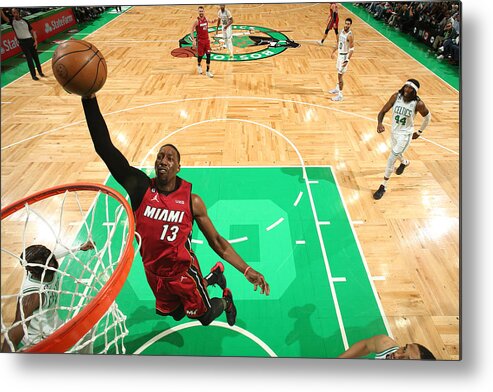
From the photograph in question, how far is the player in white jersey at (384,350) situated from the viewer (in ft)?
8.70

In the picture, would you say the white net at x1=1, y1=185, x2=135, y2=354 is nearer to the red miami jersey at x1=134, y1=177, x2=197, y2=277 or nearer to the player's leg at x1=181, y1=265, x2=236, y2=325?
the red miami jersey at x1=134, y1=177, x2=197, y2=277

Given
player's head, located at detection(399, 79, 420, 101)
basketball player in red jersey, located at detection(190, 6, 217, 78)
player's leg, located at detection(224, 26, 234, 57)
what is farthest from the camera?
player's leg, located at detection(224, 26, 234, 57)

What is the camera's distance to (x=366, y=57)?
326 inches

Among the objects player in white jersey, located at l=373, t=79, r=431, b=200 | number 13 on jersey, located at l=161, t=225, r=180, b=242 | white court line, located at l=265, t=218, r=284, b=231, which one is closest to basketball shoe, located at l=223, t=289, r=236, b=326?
number 13 on jersey, located at l=161, t=225, r=180, b=242

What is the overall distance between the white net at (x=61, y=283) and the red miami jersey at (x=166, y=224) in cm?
16

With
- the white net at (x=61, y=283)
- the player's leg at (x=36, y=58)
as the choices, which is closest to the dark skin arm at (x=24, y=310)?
the white net at (x=61, y=283)

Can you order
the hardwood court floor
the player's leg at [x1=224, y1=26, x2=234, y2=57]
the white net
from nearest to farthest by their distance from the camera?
1. the white net
2. the hardwood court floor
3. the player's leg at [x1=224, y1=26, x2=234, y2=57]

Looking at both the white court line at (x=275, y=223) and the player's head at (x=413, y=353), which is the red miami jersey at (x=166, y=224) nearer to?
the white court line at (x=275, y=223)

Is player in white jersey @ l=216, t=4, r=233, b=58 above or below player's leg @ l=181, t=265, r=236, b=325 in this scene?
above

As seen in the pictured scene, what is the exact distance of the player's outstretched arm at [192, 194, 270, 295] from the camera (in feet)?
9.06

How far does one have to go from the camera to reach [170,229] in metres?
2.74

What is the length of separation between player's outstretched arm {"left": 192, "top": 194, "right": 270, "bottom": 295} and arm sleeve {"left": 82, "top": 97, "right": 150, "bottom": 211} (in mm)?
400

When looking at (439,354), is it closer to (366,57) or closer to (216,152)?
(216,152)

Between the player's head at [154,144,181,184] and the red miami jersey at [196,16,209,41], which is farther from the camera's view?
the red miami jersey at [196,16,209,41]
